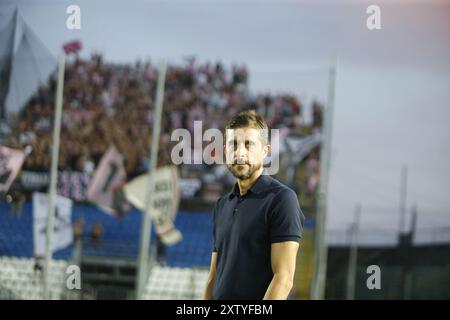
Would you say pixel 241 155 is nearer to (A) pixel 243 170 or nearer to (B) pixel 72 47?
(A) pixel 243 170

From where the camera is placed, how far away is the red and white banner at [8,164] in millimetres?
4684

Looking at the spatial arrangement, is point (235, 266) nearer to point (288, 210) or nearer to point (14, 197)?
point (288, 210)

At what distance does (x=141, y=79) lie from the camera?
6.33m

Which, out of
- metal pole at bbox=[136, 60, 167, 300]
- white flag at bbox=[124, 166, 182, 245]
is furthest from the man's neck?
white flag at bbox=[124, 166, 182, 245]

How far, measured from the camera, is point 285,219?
157 centimetres

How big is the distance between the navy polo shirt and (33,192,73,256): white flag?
3.99m

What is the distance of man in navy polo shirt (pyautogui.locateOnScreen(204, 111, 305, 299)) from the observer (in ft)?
5.14

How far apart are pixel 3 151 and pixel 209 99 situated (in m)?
2.10

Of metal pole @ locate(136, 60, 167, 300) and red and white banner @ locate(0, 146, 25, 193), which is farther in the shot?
metal pole @ locate(136, 60, 167, 300)

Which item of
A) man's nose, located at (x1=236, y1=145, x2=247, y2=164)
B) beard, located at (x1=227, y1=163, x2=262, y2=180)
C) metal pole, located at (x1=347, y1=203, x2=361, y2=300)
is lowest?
metal pole, located at (x1=347, y1=203, x2=361, y2=300)

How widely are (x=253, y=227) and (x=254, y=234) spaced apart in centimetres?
1

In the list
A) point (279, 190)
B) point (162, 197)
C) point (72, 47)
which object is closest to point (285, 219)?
point (279, 190)

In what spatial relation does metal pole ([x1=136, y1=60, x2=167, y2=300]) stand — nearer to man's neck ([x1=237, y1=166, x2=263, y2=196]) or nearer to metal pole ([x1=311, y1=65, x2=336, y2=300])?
metal pole ([x1=311, y1=65, x2=336, y2=300])
